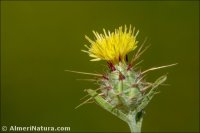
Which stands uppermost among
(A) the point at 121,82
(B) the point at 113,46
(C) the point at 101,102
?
Result: (B) the point at 113,46

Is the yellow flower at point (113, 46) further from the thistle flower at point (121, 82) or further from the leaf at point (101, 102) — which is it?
the leaf at point (101, 102)

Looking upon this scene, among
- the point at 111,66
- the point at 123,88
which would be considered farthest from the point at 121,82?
the point at 111,66

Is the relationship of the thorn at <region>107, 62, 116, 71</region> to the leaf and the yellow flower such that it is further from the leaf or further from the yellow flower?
the leaf

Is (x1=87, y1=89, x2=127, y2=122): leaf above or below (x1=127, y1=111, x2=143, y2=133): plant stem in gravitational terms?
above

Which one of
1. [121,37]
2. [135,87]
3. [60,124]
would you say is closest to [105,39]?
[121,37]

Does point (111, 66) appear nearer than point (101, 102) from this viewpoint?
No

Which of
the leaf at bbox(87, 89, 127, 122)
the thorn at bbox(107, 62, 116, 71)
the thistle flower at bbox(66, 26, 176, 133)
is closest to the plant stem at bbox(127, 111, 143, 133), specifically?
the thistle flower at bbox(66, 26, 176, 133)

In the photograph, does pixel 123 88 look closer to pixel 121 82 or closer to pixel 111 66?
pixel 121 82

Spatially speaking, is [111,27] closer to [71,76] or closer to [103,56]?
[71,76]

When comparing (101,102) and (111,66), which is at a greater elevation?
(111,66)
